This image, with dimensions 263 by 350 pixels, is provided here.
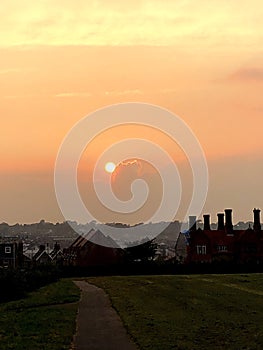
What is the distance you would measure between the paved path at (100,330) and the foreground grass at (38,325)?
332 mm

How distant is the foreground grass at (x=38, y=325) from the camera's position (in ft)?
70.4

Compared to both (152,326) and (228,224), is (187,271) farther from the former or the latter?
(152,326)

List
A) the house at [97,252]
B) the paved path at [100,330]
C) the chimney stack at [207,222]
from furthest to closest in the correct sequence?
the chimney stack at [207,222] < the house at [97,252] < the paved path at [100,330]

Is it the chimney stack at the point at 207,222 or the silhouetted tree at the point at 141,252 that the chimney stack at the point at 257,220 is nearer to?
the chimney stack at the point at 207,222

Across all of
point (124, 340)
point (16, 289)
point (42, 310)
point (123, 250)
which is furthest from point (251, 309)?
point (123, 250)

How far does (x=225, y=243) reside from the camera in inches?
4277

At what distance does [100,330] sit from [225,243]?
8499cm

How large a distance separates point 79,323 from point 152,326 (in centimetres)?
302

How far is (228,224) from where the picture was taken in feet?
373

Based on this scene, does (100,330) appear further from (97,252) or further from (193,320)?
(97,252)

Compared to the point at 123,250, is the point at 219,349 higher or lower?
lower

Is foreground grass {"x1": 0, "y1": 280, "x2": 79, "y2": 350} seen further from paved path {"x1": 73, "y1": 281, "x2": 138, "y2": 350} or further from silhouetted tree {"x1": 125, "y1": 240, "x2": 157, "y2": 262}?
silhouetted tree {"x1": 125, "y1": 240, "x2": 157, "y2": 262}

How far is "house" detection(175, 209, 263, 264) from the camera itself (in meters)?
107

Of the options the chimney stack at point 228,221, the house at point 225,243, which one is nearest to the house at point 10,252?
the house at point 225,243
